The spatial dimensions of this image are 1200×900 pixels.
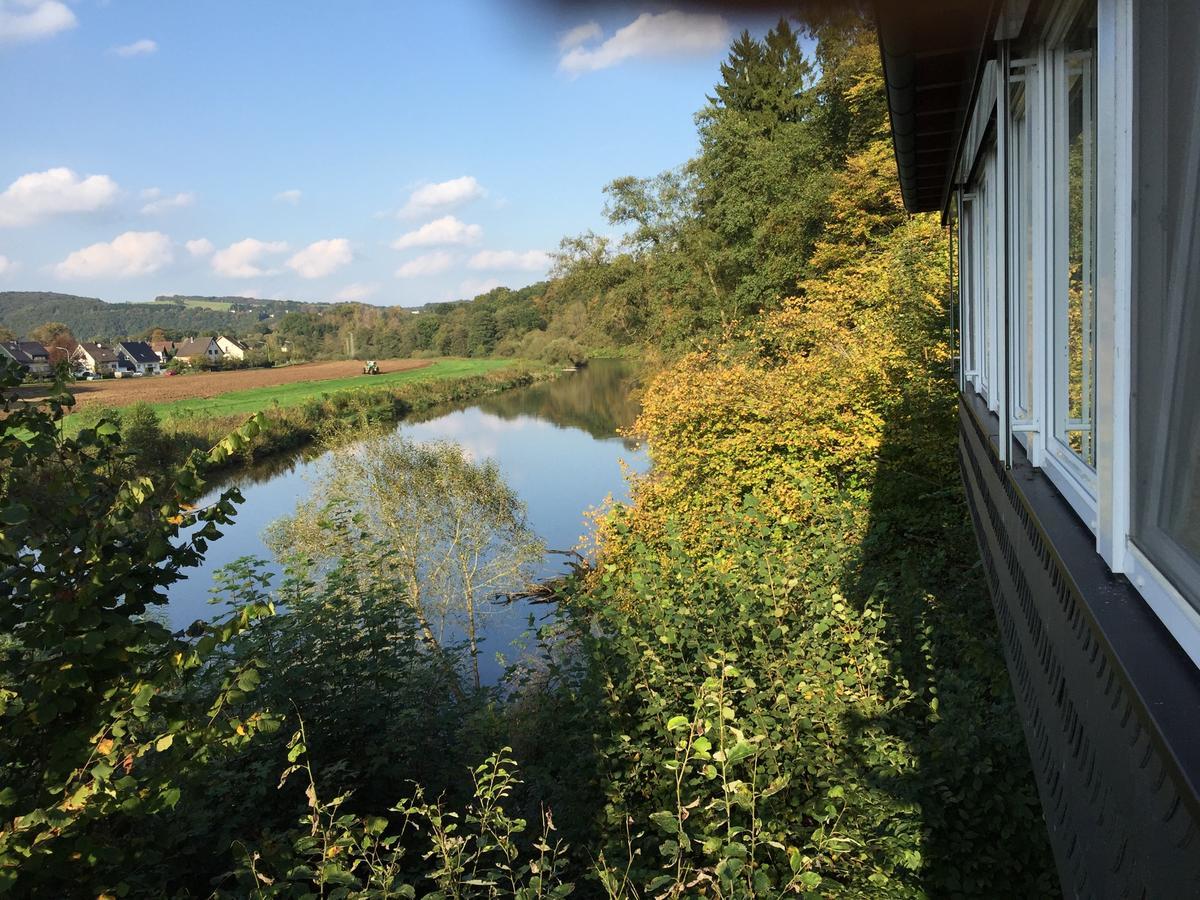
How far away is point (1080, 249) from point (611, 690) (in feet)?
13.4

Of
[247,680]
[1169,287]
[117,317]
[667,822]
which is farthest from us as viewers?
[117,317]

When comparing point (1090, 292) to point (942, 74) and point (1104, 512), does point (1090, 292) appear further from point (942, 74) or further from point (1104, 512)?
point (942, 74)

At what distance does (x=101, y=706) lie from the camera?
3.10 metres

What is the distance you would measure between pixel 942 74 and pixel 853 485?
9.68 metres

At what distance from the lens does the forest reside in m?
3.00

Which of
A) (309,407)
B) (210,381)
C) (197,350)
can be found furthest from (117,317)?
(309,407)

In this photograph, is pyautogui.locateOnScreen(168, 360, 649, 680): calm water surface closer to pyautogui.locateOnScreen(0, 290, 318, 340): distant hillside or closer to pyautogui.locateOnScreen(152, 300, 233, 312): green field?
pyautogui.locateOnScreen(0, 290, 318, 340): distant hillside

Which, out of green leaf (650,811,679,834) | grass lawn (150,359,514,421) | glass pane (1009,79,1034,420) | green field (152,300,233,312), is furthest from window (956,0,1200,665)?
green field (152,300,233,312)

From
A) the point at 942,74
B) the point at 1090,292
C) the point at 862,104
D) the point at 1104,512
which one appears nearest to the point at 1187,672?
the point at 1104,512

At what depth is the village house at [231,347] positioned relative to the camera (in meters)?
78.1

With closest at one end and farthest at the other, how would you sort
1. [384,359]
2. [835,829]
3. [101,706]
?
[101,706] → [835,829] → [384,359]

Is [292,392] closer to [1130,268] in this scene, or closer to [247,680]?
[247,680]

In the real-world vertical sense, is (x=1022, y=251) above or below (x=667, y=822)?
above

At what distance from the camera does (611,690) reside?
5.48 m
